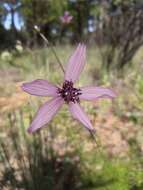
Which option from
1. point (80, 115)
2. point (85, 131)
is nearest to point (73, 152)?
point (85, 131)

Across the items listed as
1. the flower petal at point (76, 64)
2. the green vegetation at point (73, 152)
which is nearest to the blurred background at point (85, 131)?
the green vegetation at point (73, 152)

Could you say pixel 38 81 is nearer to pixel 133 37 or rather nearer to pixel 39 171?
pixel 39 171

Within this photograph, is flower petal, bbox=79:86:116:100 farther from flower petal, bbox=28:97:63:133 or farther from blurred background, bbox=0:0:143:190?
blurred background, bbox=0:0:143:190

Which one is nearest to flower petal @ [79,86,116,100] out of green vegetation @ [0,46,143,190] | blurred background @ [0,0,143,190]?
blurred background @ [0,0,143,190]

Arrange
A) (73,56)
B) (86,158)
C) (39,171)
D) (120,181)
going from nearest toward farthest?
1. (73,56)
2. (39,171)
3. (120,181)
4. (86,158)

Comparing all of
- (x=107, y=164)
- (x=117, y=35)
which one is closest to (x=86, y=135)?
(x=107, y=164)

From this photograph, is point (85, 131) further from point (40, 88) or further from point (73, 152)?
point (40, 88)
